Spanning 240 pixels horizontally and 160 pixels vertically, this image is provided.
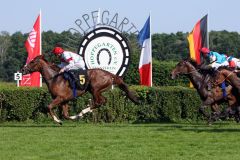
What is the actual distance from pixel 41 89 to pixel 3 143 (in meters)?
6.95

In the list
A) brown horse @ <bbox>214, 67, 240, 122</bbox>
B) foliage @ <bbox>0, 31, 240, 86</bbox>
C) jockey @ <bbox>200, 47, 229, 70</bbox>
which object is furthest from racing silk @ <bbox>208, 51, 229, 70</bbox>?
foliage @ <bbox>0, 31, 240, 86</bbox>

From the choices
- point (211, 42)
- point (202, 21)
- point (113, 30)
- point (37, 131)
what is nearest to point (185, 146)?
point (37, 131)

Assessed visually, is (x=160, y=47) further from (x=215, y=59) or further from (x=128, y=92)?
(x=215, y=59)

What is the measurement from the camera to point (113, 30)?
2073 cm

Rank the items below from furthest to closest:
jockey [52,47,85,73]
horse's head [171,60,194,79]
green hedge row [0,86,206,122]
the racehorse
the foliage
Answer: the foliage
green hedge row [0,86,206,122]
horse's head [171,60,194,79]
jockey [52,47,85,73]
the racehorse

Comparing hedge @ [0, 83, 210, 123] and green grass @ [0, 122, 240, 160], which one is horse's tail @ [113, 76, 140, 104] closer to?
hedge @ [0, 83, 210, 123]

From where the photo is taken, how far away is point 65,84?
1662 cm

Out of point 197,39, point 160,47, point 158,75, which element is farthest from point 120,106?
point 160,47

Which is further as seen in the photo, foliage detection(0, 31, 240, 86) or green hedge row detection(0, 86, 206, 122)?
foliage detection(0, 31, 240, 86)

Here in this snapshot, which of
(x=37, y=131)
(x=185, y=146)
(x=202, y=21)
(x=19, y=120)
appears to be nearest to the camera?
(x=185, y=146)

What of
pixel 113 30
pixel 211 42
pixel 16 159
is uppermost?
pixel 211 42

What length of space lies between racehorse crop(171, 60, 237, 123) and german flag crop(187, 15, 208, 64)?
5.80 metres

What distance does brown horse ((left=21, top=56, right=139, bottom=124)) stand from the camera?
16.5 m

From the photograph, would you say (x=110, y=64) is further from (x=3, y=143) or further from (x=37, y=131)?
(x=3, y=143)
